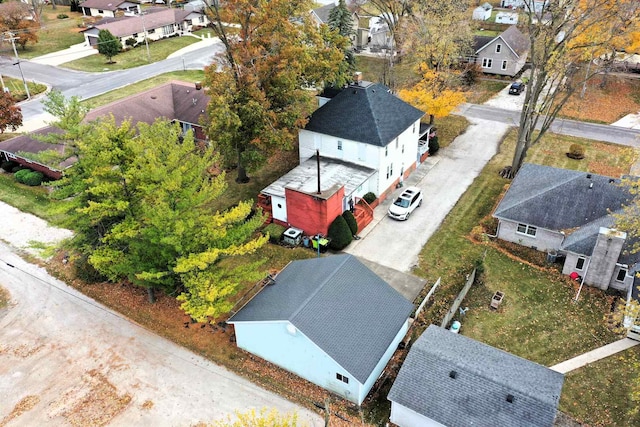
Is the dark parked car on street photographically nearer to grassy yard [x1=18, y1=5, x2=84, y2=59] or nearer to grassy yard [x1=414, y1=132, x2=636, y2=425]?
grassy yard [x1=414, y1=132, x2=636, y2=425]

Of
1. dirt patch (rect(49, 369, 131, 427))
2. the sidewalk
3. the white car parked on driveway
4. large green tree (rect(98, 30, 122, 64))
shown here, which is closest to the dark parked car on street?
the white car parked on driveway

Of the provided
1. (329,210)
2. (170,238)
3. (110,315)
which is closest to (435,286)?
(329,210)

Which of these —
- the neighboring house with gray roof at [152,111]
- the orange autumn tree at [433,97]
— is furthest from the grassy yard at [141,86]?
the orange autumn tree at [433,97]

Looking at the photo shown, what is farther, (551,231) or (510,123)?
(510,123)

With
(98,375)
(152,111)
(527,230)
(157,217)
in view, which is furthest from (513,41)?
(98,375)

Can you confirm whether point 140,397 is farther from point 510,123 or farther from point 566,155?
point 510,123
